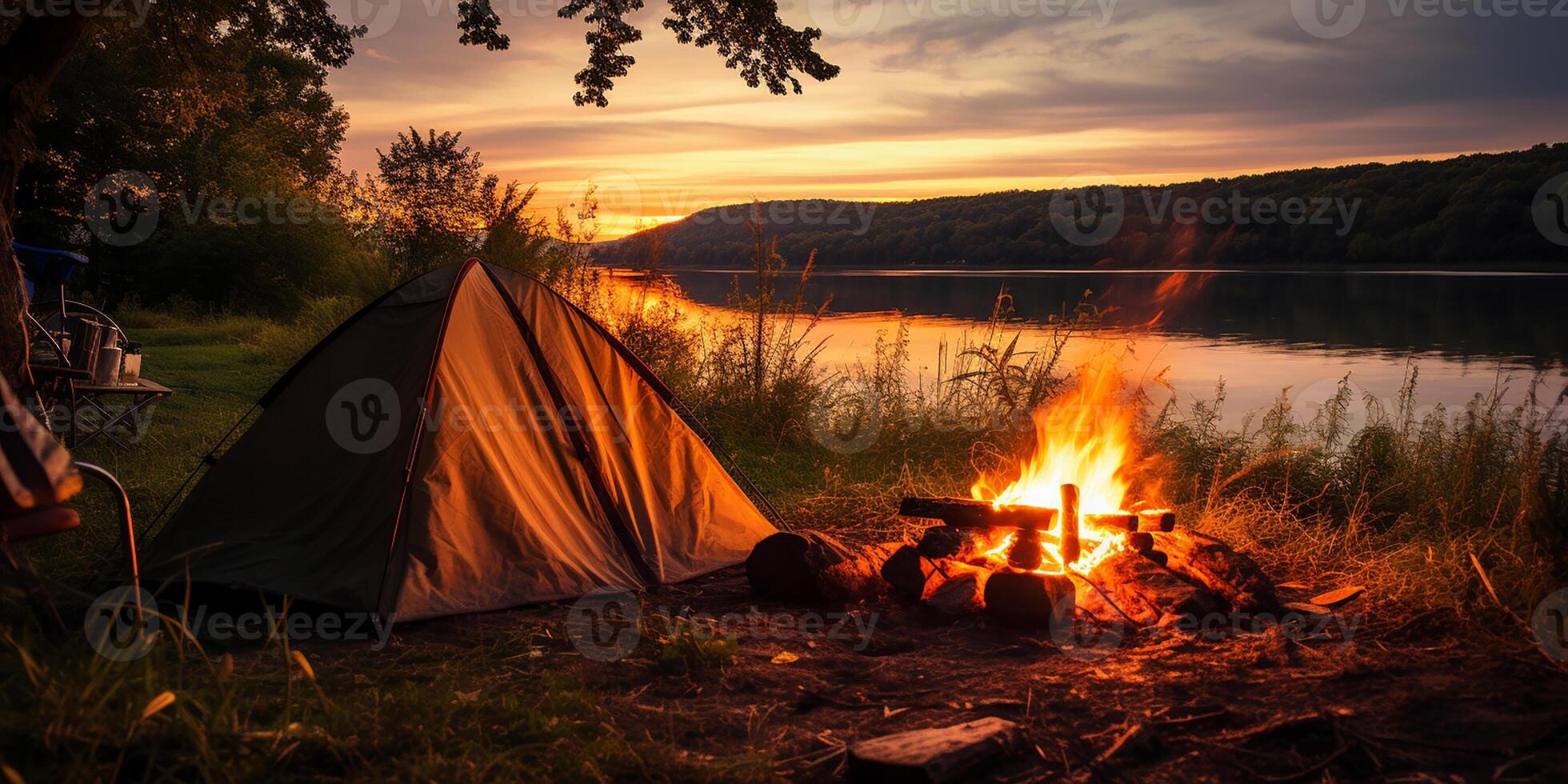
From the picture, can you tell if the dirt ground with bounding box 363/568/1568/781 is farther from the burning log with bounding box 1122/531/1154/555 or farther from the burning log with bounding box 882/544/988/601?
the burning log with bounding box 1122/531/1154/555

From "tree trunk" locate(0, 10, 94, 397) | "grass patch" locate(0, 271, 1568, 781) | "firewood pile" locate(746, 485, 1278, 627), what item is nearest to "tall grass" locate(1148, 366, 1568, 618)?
"grass patch" locate(0, 271, 1568, 781)

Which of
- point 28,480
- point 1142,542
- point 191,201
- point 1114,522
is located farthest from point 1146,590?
point 191,201

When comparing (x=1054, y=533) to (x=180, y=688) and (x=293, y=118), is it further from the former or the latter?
(x=293, y=118)

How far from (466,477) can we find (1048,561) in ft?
10.3

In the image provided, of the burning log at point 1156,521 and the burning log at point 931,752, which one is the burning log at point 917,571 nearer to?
the burning log at point 1156,521

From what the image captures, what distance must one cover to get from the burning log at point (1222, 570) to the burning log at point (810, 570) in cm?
158

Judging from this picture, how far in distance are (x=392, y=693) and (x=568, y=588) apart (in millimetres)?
1463

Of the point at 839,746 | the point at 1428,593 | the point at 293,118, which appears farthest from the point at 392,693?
the point at 293,118

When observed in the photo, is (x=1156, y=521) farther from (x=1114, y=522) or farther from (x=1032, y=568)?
(x=1032, y=568)

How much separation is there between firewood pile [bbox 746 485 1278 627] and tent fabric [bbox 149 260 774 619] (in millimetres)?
754

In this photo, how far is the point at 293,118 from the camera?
2884 centimetres

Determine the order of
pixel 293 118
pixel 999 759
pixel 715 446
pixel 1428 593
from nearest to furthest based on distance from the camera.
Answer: pixel 999 759, pixel 1428 593, pixel 715 446, pixel 293 118

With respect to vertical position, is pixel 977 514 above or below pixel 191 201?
below

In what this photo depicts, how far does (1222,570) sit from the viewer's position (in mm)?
4914
